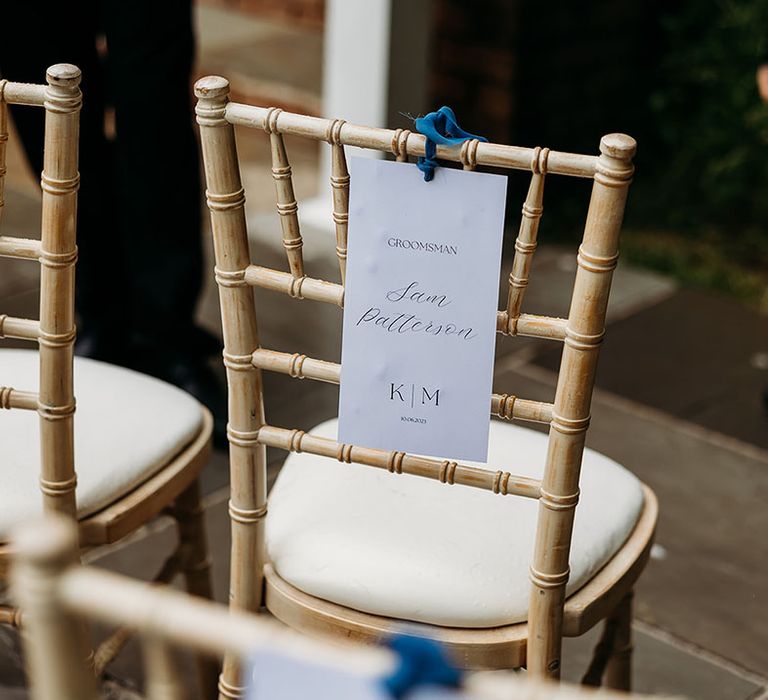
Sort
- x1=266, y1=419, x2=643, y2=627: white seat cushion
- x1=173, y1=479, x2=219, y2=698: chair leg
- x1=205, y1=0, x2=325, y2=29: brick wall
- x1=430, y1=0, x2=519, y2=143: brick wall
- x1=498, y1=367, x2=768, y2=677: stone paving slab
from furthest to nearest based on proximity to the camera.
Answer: x1=205, y1=0, x2=325, y2=29: brick wall, x1=430, y1=0, x2=519, y2=143: brick wall, x1=498, y1=367, x2=768, y2=677: stone paving slab, x1=173, y1=479, x2=219, y2=698: chair leg, x1=266, y1=419, x2=643, y2=627: white seat cushion

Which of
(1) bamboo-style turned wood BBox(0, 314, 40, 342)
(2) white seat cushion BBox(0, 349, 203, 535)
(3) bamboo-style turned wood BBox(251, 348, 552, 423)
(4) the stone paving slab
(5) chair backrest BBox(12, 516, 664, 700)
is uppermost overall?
(5) chair backrest BBox(12, 516, 664, 700)

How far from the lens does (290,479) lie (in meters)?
1.34

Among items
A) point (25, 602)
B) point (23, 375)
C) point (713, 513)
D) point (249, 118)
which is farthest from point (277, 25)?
point (25, 602)

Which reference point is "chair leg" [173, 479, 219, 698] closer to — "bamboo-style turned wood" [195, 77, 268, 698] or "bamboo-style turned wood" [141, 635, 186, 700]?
"bamboo-style turned wood" [195, 77, 268, 698]

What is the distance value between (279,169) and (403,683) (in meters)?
0.58

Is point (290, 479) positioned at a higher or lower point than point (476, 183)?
lower

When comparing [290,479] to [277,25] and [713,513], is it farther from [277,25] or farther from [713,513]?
[277,25]

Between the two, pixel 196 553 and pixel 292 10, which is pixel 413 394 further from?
pixel 292 10

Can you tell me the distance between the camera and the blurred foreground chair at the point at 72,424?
113cm

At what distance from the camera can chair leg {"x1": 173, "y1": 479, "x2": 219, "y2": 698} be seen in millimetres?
1538

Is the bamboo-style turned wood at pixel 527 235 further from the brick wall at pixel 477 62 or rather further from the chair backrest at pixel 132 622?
the brick wall at pixel 477 62

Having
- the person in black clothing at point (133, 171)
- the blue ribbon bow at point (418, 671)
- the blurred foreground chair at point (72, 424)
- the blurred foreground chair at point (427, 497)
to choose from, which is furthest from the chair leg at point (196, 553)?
the blue ribbon bow at point (418, 671)

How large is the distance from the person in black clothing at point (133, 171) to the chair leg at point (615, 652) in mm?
1039

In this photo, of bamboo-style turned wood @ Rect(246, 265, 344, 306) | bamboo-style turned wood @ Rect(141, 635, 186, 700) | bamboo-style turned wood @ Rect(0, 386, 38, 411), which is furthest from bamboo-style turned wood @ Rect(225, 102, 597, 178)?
bamboo-style turned wood @ Rect(141, 635, 186, 700)
